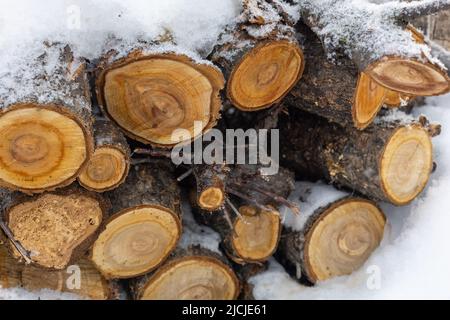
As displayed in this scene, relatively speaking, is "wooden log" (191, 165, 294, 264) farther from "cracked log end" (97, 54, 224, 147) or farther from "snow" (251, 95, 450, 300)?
"cracked log end" (97, 54, 224, 147)

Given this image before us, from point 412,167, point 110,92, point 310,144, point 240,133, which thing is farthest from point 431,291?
point 110,92

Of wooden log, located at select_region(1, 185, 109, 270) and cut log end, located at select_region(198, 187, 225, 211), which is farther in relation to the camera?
cut log end, located at select_region(198, 187, 225, 211)

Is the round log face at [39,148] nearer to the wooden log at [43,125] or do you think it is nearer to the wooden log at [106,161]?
the wooden log at [43,125]

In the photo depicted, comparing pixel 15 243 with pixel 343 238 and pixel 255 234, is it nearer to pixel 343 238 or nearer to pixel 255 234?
pixel 255 234

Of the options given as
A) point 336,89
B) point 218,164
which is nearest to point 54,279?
point 218,164

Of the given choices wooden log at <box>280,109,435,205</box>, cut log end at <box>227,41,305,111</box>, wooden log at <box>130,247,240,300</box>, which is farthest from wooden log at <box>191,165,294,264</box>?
cut log end at <box>227,41,305,111</box>

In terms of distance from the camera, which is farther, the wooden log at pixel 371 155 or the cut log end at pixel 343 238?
the cut log end at pixel 343 238

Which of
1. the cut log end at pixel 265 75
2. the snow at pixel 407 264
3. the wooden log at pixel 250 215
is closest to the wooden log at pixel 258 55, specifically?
the cut log end at pixel 265 75
